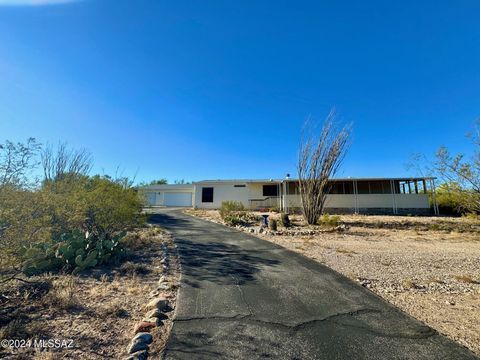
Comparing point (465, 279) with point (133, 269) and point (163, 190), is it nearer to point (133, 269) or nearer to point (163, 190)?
point (133, 269)

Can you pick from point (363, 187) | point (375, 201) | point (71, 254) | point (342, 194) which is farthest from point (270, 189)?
point (71, 254)

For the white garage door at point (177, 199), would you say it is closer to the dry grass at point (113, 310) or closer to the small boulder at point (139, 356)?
the dry grass at point (113, 310)

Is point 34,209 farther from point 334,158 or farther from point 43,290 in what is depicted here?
point 334,158

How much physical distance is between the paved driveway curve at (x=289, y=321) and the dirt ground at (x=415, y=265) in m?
0.38

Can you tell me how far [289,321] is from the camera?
3123 millimetres

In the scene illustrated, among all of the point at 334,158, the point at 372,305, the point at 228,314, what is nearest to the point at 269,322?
the point at 228,314

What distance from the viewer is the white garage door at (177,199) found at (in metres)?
29.0

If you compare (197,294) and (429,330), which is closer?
(429,330)

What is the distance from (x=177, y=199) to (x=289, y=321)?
27.5 metres

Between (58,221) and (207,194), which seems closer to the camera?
(58,221)

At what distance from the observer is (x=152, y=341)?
2.63 meters

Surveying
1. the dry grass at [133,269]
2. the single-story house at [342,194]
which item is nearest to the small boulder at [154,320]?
the dry grass at [133,269]

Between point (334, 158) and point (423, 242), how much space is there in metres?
5.90

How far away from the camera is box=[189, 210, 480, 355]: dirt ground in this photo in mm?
3383
